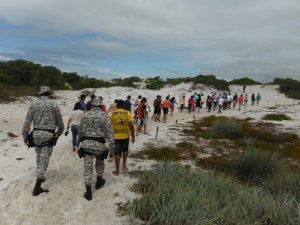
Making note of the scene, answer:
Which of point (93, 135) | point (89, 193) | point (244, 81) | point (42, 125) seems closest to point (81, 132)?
point (93, 135)

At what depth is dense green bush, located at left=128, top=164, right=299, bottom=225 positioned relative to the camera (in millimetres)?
6361

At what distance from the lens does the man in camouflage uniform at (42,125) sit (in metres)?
8.06

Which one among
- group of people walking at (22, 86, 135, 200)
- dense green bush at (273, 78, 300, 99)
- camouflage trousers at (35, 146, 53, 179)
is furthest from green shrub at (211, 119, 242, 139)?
dense green bush at (273, 78, 300, 99)

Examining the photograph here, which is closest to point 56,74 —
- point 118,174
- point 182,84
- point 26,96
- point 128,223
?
point 26,96

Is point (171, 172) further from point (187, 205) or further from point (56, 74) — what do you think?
point (56, 74)

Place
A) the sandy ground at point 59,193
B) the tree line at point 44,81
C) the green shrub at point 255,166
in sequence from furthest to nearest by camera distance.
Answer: the tree line at point 44,81 < the green shrub at point 255,166 < the sandy ground at point 59,193

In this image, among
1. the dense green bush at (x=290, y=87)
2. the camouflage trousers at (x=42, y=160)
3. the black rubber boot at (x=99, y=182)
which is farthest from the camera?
the dense green bush at (x=290, y=87)

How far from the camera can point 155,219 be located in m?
6.41

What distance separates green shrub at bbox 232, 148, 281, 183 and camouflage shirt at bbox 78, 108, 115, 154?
508cm

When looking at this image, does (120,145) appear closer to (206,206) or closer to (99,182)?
(99,182)

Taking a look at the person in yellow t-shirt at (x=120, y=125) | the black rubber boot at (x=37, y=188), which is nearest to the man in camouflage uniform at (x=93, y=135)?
the black rubber boot at (x=37, y=188)

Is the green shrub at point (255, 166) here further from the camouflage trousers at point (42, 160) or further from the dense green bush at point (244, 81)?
the dense green bush at point (244, 81)

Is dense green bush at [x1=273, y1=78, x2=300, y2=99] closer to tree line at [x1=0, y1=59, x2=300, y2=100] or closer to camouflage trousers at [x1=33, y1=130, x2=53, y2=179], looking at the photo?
tree line at [x1=0, y1=59, x2=300, y2=100]

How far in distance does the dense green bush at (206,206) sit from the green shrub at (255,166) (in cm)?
330
